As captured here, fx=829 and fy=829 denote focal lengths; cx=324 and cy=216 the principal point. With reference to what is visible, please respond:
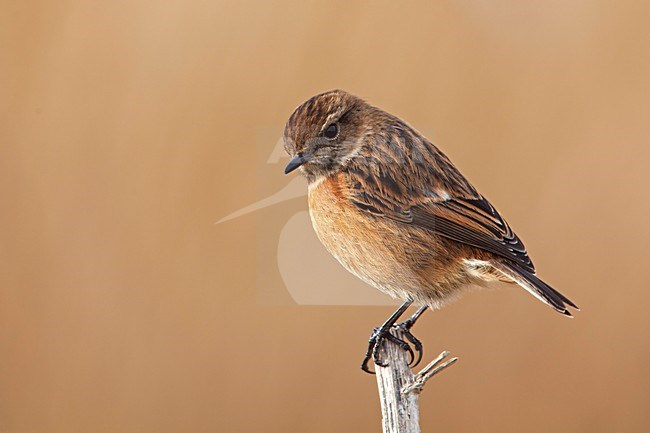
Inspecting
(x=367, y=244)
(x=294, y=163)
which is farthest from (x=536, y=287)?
(x=294, y=163)

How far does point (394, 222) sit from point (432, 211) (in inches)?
6.1

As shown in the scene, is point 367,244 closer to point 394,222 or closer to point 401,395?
point 394,222

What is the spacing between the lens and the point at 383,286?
3057mm

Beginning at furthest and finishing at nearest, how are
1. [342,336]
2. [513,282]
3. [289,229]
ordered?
[342,336] → [289,229] → [513,282]

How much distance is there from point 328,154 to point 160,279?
60.2 inches

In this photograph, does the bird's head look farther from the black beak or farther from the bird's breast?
the bird's breast

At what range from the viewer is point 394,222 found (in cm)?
304

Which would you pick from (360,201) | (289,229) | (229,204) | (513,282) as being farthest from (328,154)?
(229,204)

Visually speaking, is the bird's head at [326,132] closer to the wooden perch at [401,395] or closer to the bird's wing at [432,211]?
the bird's wing at [432,211]

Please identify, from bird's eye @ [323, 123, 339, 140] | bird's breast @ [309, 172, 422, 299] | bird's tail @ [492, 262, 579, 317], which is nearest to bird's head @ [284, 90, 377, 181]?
bird's eye @ [323, 123, 339, 140]

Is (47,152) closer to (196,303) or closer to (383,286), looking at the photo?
(196,303)

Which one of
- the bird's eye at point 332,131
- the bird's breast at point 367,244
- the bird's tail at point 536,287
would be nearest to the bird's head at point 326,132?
the bird's eye at point 332,131

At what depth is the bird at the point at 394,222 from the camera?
2998 millimetres

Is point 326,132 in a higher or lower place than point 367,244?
higher
